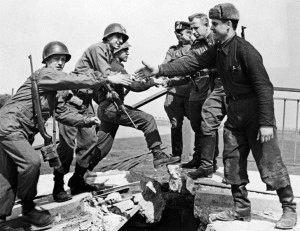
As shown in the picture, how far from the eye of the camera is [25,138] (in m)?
4.58

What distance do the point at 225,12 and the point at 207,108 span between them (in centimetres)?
152

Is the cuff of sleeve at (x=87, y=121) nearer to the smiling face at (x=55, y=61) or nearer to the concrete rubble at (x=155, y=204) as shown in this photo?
the smiling face at (x=55, y=61)

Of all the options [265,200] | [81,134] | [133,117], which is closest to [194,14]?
[133,117]

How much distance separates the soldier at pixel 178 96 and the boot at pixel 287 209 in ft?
8.08

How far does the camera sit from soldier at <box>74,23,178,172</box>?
235 inches

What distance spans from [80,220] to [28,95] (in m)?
1.61

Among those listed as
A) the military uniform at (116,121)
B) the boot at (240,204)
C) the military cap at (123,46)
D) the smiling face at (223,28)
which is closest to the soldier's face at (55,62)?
the military uniform at (116,121)

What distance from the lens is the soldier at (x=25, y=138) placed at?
14.6ft

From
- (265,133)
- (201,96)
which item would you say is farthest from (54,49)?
(265,133)

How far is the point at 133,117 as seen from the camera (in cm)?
613

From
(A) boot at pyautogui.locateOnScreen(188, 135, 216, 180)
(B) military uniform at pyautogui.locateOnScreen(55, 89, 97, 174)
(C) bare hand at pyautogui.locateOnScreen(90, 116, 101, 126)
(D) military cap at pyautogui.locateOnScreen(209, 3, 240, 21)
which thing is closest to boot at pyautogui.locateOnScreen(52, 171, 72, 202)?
(B) military uniform at pyautogui.locateOnScreen(55, 89, 97, 174)

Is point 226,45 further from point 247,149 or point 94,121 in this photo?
point 94,121

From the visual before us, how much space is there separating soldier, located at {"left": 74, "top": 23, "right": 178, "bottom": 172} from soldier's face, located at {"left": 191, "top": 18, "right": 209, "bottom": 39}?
3.50 feet

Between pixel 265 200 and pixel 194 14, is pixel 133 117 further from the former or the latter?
pixel 265 200
